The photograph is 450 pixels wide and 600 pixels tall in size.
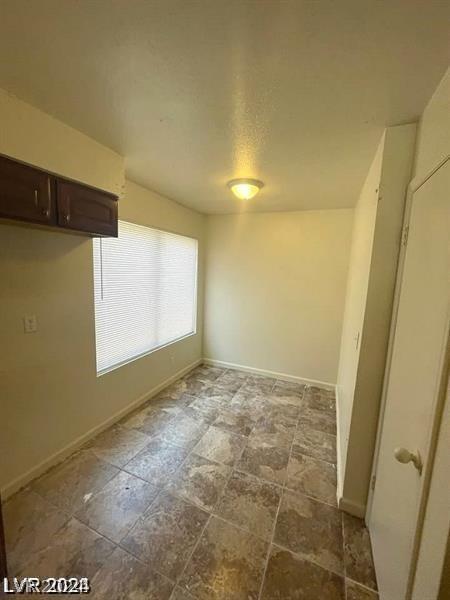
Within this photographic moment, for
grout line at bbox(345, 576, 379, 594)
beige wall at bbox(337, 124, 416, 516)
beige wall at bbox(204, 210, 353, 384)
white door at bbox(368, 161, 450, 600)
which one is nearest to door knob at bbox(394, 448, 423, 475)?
white door at bbox(368, 161, 450, 600)

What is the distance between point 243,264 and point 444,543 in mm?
3237

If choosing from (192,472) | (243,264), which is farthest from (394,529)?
(243,264)

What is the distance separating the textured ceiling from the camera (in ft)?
2.65

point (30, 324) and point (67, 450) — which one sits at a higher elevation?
point (30, 324)

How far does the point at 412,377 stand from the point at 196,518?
1511mm

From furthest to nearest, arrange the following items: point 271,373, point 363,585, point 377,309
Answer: point 271,373, point 377,309, point 363,585

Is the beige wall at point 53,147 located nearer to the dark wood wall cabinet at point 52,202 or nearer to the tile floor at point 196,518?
the dark wood wall cabinet at point 52,202

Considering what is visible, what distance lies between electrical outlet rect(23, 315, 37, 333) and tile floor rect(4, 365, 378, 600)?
1.10 metres

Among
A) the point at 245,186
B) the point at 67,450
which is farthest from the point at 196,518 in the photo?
the point at 245,186

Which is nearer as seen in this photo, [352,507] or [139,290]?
[352,507]

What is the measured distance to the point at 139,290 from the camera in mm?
2742

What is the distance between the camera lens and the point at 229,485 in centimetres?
177

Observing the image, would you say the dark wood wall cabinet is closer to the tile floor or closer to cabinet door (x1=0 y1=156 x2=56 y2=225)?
cabinet door (x1=0 y1=156 x2=56 y2=225)

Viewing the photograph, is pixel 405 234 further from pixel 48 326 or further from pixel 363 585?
pixel 48 326
